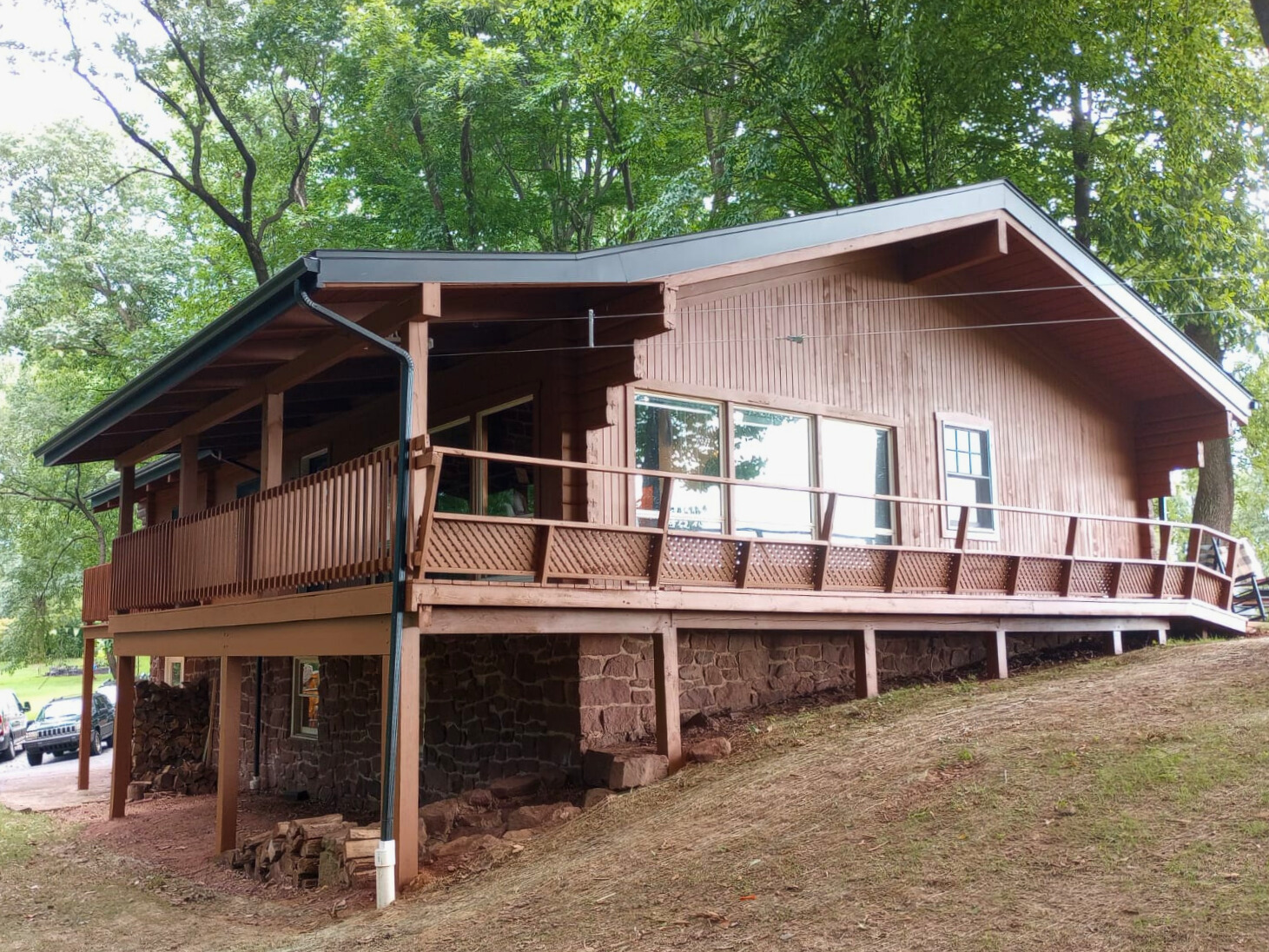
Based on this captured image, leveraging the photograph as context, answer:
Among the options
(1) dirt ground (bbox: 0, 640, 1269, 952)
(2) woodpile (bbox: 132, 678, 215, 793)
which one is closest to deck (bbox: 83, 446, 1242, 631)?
(1) dirt ground (bbox: 0, 640, 1269, 952)

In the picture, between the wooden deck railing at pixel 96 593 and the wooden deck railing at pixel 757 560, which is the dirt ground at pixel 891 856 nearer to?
the wooden deck railing at pixel 757 560

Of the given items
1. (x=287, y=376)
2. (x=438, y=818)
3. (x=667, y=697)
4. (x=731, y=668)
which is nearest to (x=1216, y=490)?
(x=731, y=668)

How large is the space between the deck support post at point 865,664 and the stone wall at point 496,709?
3147 millimetres

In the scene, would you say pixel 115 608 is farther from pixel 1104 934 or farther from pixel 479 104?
pixel 479 104

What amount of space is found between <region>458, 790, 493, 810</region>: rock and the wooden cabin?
0.81 m

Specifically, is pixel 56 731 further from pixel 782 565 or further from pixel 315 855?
pixel 782 565

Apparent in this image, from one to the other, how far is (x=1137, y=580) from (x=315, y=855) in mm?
10625

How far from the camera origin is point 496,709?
1216cm

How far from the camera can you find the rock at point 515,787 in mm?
10836

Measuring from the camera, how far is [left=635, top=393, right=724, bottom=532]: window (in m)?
11.7

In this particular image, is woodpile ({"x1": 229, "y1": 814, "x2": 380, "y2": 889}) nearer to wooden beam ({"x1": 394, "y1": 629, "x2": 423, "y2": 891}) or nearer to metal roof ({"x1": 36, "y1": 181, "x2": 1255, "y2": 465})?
wooden beam ({"x1": 394, "y1": 629, "x2": 423, "y2": 891})

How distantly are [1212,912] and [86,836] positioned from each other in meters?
13.2

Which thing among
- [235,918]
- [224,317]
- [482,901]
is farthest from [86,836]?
[482,901]

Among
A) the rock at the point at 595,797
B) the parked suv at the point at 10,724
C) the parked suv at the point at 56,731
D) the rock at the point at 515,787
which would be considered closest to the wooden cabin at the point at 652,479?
the rock at the point at 515,787
